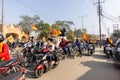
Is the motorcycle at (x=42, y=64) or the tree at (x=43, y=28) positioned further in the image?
the tree at (x=43, y=28)

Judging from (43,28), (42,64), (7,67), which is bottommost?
(42,64)

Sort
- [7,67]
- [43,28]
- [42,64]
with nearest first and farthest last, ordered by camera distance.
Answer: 1. [7,67]
2. [42,64]
3. [43,28]

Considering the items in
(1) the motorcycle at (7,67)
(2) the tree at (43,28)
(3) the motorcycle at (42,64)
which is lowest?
(3) the motorcycle at (42,64)

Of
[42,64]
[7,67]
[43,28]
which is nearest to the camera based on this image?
[7,67]

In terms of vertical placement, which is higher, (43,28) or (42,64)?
(43,28)

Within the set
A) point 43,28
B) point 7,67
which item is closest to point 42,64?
point 7,67

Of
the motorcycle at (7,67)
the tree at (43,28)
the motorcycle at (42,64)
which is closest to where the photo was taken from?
the motorcycle at (7,67)

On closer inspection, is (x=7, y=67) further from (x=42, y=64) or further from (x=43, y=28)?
(x=43, y=28)

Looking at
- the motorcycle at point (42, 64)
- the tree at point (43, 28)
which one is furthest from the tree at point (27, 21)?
the motorcycle at point (42, 64)

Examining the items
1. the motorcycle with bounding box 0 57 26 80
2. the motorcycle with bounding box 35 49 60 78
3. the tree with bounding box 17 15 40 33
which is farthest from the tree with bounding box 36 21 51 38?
the motorcycle with bounding box 0 57 26 80

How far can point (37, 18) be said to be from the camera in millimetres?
71125

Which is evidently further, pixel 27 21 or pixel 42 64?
pixel 27 21

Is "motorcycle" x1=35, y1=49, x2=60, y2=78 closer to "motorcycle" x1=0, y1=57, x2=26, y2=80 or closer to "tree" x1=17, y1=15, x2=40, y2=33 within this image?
"motorcycle" x1=0, y1=57, x2=26, y2=80

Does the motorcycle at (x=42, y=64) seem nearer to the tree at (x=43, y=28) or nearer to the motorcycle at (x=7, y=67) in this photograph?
the motorcycle at (x=7, y=67)
